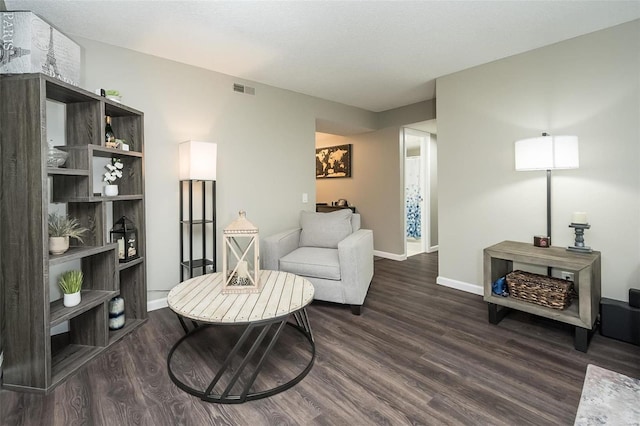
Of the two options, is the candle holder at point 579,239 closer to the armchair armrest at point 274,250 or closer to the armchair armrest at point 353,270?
the armchair armrest at point 353,270

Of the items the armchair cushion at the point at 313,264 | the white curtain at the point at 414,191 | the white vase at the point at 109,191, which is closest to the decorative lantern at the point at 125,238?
the white vase at the point at 109,191

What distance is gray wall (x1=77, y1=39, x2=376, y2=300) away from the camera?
2.79m

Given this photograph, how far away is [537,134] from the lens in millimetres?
2846

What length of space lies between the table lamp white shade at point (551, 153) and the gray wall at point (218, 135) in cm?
247

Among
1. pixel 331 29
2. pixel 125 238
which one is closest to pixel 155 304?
pixel 125 238

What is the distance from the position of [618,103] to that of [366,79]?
2.22 meters

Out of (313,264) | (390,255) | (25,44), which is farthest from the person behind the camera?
(390,255)

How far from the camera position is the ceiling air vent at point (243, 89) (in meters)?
3.43

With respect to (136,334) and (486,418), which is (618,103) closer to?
(486,418)

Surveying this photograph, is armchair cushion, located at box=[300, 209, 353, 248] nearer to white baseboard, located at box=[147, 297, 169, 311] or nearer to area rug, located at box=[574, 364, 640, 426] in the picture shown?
white baseboard, located at box=[147, 297, 169, 311]

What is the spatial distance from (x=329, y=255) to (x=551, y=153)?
205cm

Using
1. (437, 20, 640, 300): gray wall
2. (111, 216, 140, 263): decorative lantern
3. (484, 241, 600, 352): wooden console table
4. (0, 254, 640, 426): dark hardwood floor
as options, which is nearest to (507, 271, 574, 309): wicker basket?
(484, 241, 600, 352): wooden console table

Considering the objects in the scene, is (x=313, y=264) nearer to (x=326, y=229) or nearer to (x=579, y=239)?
(x=326, y=229)

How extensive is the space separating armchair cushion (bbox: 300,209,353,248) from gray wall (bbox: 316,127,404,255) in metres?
1.72
